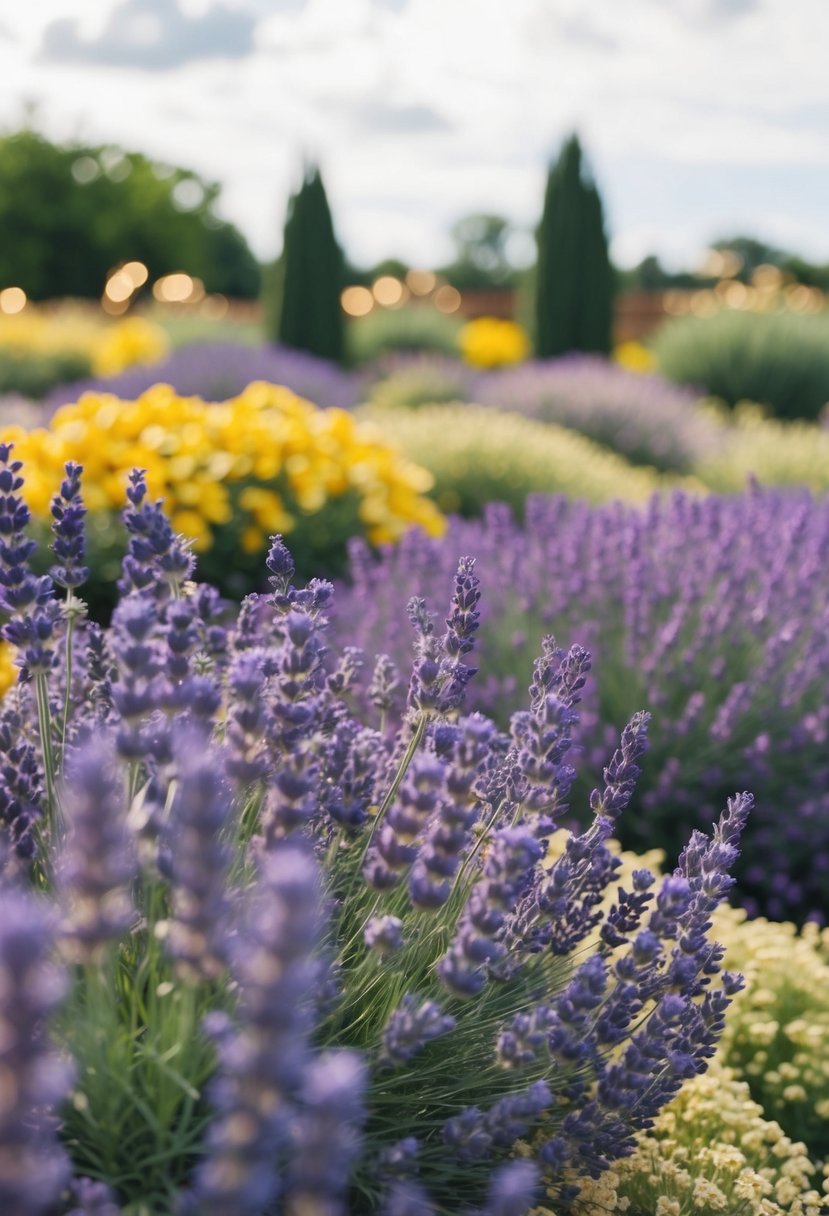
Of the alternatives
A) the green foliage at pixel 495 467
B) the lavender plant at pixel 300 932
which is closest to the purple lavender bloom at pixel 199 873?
the lavender plant at pixel 300 932

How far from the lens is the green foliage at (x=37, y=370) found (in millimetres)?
14898

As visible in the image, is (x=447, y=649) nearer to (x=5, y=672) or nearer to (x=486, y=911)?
(x=486, y=911)

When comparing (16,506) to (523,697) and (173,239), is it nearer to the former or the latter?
(523,697)

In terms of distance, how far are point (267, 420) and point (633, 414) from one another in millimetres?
6147

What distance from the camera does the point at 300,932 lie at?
853 mm

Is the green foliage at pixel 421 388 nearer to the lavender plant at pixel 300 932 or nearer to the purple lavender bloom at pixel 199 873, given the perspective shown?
the lavender plant at pixel 300 932

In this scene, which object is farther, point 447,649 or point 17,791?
point 447,649

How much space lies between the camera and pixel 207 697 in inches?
57.5

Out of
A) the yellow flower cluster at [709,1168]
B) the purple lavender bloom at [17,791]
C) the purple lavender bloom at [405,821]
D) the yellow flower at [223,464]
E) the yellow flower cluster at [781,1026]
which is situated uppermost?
the purple lavender bloom at [405,821]

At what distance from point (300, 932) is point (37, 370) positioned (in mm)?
15441

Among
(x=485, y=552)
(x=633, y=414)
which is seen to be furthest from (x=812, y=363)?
(x=485, y=552)

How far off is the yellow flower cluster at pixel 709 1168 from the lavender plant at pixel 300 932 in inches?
8.0

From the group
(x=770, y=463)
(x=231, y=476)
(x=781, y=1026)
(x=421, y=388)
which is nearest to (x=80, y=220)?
(x=421, y=388)

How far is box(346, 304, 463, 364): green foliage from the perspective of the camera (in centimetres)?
1833
